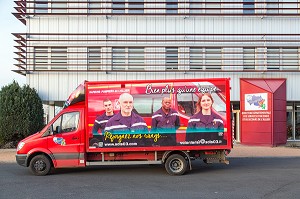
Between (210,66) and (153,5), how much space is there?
17.1ft

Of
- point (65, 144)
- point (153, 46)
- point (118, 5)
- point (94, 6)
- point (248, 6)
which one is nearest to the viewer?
point (65, 144)

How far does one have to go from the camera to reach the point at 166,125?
1111 cm

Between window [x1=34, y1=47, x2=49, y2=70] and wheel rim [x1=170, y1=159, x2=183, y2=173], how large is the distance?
14017 millimetres

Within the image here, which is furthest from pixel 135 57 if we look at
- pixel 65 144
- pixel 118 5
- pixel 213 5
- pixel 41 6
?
pixel 65 144

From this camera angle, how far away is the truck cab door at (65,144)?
36.8ft

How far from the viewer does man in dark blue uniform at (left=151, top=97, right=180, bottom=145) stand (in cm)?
1111

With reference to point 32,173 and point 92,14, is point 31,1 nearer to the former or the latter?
point 92,14

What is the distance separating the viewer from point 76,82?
73.9 feet

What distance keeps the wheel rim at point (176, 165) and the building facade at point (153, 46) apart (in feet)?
38.5

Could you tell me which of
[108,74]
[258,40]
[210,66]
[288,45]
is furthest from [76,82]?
[288,45]

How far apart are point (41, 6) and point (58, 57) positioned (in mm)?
3467

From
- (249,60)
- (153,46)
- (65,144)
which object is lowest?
(65,144)

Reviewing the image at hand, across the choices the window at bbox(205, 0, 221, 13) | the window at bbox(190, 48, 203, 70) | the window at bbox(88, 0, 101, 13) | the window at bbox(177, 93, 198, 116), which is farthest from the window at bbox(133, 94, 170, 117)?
the window at bbox(205, 0, 221, 13)

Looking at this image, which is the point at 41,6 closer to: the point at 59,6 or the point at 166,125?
the point at 59,6
